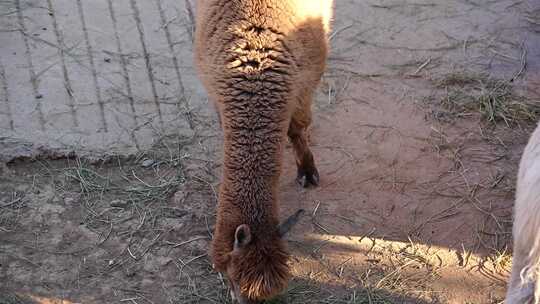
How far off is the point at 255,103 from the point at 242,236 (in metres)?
0.87

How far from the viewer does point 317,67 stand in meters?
5.02

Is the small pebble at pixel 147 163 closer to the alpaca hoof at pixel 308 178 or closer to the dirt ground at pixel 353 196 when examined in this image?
the dirt ground at pixel 353 196

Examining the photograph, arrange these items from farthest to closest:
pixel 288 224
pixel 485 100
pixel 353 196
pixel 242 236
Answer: pixel 485 100 < pixel 353 196 < pixel 288 224 < pixel 242 236

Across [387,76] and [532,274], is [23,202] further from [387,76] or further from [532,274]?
[532,274]

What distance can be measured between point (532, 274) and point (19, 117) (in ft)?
13.1

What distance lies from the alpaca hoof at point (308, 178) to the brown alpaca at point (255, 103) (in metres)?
0.61

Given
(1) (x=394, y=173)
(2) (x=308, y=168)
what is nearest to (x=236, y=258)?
(2) (x=308, y=168)

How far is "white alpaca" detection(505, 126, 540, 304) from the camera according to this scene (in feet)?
11.1

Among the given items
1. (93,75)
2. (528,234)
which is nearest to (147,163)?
(93,75)

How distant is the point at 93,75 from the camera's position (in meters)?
6.32

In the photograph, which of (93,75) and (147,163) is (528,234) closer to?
(147,163)

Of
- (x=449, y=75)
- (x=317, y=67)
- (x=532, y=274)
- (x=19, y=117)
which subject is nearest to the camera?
(x=532, y=274)

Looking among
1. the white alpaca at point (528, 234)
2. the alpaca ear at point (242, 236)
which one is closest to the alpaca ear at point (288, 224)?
the alpaca ear at point (242, 236)

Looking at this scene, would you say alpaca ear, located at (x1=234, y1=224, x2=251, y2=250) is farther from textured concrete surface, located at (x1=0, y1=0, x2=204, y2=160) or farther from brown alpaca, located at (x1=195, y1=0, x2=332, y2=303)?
textured concrete surface, located at (x1=0, y1=0, x2=204, y2=160)
